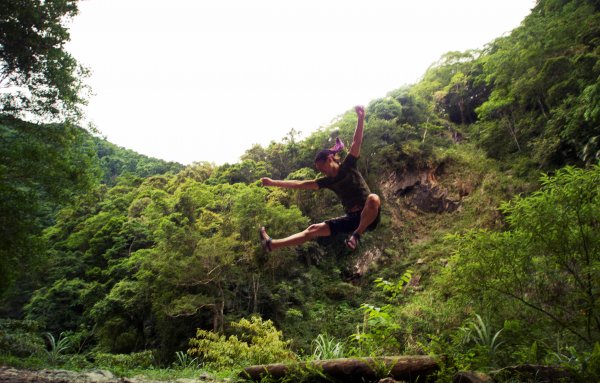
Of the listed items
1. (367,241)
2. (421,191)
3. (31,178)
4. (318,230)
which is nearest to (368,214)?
(318,230)

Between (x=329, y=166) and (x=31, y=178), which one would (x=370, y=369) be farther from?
(x=31, y=178)

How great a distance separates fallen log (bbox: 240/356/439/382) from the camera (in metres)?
2.91

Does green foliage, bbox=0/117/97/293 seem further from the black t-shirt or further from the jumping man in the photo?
the black t-shirt

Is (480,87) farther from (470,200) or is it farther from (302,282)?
(302,282)

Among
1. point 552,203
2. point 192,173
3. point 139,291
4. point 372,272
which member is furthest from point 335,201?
point 552,203

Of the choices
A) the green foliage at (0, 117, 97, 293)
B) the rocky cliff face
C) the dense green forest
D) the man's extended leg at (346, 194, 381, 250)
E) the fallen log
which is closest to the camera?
the fallen log

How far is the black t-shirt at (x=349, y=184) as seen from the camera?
367 centimetres

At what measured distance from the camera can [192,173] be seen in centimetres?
2470

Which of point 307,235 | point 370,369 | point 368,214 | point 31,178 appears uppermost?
point 31,178

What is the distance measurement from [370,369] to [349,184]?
1.78 meters

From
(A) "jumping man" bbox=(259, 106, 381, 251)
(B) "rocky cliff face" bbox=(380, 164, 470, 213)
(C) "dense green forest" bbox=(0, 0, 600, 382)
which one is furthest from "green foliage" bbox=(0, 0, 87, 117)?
(B) "rocky cliff face" bbox=(380, 164, 470, 213)

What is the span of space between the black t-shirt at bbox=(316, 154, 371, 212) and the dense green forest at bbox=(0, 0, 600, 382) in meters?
1.03

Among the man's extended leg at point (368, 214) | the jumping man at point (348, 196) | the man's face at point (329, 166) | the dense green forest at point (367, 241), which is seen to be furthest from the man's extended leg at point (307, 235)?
the dense green forest at point (367, 241)

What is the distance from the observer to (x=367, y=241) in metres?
17.0
